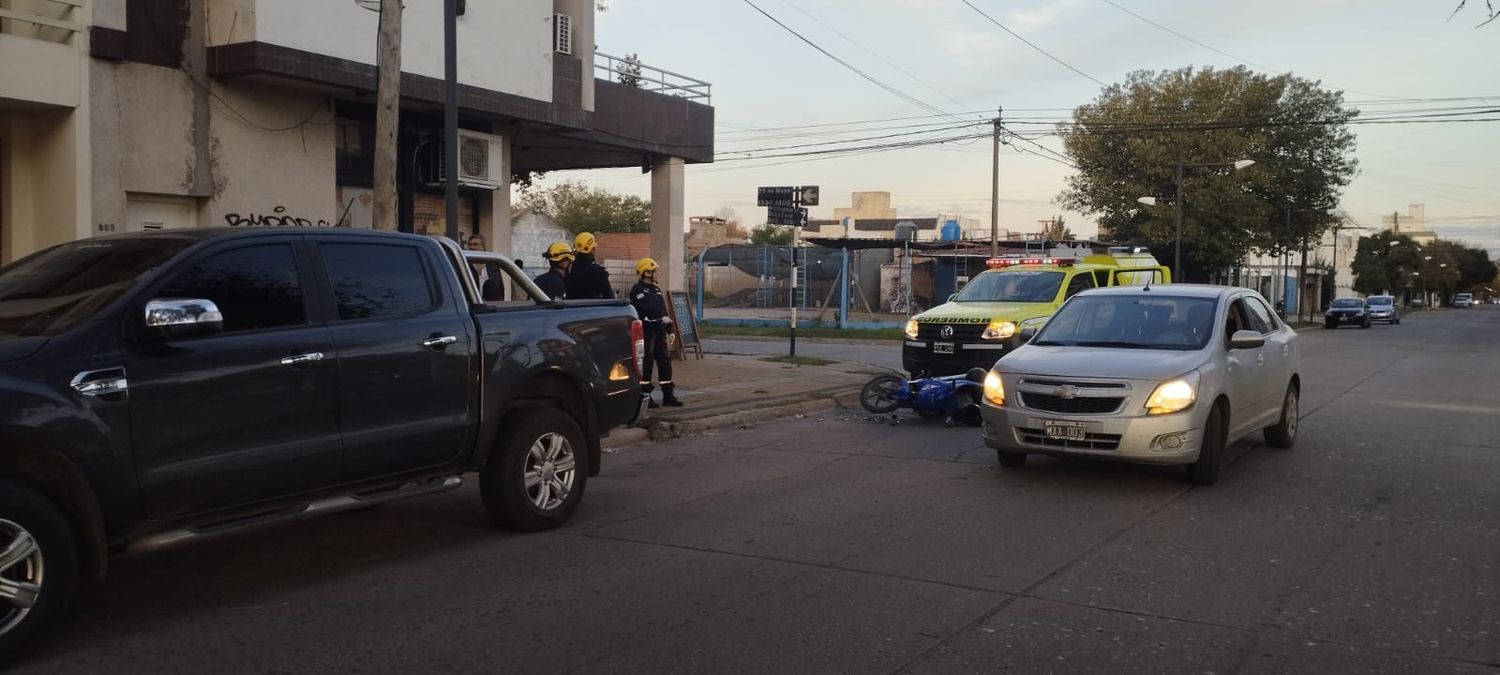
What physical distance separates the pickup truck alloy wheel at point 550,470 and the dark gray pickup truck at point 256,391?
0.01m

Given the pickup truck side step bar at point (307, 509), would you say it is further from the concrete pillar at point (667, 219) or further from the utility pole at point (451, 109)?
the concrete pillar at point (667, 219)

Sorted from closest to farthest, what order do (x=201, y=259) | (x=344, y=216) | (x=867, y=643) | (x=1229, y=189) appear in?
(x=867, y=643) < (x=201, y=259) < (x=344, y=216) < (x=1229, y=189)

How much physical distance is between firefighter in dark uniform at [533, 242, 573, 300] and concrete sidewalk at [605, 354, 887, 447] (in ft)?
5.43

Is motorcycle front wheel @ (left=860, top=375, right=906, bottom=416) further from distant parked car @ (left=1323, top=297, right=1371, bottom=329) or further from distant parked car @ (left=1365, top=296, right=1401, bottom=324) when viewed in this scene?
distant parked car @ (left=1365, top=296, right=1401, bottom=324)

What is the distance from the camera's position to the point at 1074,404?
346 inches

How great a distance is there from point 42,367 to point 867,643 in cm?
370

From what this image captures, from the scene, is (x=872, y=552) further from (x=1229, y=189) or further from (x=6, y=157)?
(x=1229, y=189)

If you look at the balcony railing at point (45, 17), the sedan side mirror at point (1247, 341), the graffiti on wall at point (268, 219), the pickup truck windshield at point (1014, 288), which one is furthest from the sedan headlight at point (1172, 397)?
the balcony railing at point (45, 17)

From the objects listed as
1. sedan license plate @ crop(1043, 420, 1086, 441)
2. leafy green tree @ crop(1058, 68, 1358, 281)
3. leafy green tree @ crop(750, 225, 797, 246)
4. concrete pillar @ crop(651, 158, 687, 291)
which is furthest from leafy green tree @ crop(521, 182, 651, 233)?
sedan license plate @ crop(1043, 420, 1086, 441)

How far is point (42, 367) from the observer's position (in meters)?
4.84

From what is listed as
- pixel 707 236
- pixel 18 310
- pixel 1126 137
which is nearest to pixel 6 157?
pixel 18 310

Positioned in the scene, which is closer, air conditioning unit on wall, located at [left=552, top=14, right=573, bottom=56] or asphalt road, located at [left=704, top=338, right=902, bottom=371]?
air conditioning unit on wall, located at [left=552, top=14, right=573, bottom=56]

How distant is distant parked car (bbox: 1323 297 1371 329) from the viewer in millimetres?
51969

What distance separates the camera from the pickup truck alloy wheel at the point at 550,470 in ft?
24.3
